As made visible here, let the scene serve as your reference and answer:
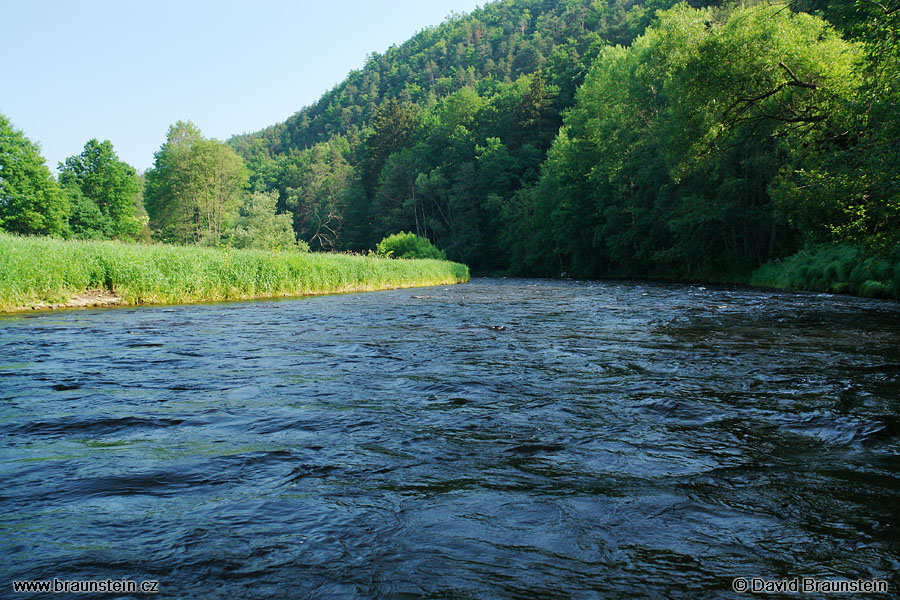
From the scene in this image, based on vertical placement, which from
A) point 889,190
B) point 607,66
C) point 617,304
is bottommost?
point 617,304

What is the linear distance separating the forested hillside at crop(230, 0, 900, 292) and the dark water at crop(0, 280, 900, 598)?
11.0 m

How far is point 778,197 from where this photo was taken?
59.1 feet

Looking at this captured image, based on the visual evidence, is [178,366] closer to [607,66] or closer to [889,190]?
[889,190]

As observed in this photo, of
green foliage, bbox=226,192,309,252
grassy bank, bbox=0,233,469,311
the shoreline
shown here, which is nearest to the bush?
green foliage, bbox=226,192,309,252

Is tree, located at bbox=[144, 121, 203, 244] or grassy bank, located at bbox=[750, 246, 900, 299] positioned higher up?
tree, located at bbox=[144, 121, 203, 244]

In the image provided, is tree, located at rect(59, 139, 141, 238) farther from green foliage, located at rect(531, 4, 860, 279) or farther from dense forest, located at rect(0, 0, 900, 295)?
green foliage, located at rect(531, 4, 860, 279)

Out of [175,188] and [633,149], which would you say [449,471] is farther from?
[175,188]

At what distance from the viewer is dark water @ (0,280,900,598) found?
2287mm

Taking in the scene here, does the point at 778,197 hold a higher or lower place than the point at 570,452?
higher

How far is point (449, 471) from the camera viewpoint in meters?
3.41

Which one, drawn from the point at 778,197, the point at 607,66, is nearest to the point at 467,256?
the point at 607,66

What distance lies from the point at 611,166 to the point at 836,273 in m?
22.6

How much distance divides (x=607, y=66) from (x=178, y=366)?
4720cm

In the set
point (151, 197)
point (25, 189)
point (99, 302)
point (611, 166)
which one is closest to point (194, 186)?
point (151, 197)
